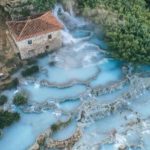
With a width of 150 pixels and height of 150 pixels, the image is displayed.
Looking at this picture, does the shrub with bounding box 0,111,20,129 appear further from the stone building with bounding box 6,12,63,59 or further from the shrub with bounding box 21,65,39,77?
the stone building with bounding box 6,12,63,59

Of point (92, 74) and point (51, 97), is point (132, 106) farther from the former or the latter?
point (51, 97)

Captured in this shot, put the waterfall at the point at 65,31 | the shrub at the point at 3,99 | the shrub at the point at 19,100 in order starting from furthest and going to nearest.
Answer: the waterfall at the point at 65,31, the shrub at the point at 3,99, the shrub at the point at 19,100

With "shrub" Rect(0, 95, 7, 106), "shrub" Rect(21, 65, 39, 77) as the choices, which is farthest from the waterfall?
"shrub" Rect(0, 95, 7, 106)

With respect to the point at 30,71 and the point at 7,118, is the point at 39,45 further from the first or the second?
A: the point at 7,118

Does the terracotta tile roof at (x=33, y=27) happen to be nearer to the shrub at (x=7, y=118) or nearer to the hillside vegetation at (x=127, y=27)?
the hillside vegetation at (x=127, y=27)

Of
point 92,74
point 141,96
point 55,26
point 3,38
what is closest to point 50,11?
point 55,26

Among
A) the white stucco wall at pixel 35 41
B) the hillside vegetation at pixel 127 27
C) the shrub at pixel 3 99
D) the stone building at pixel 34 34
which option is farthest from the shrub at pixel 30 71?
the hillside vegetation at pixel 127 27

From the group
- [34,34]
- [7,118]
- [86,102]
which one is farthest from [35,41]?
[7,118]
